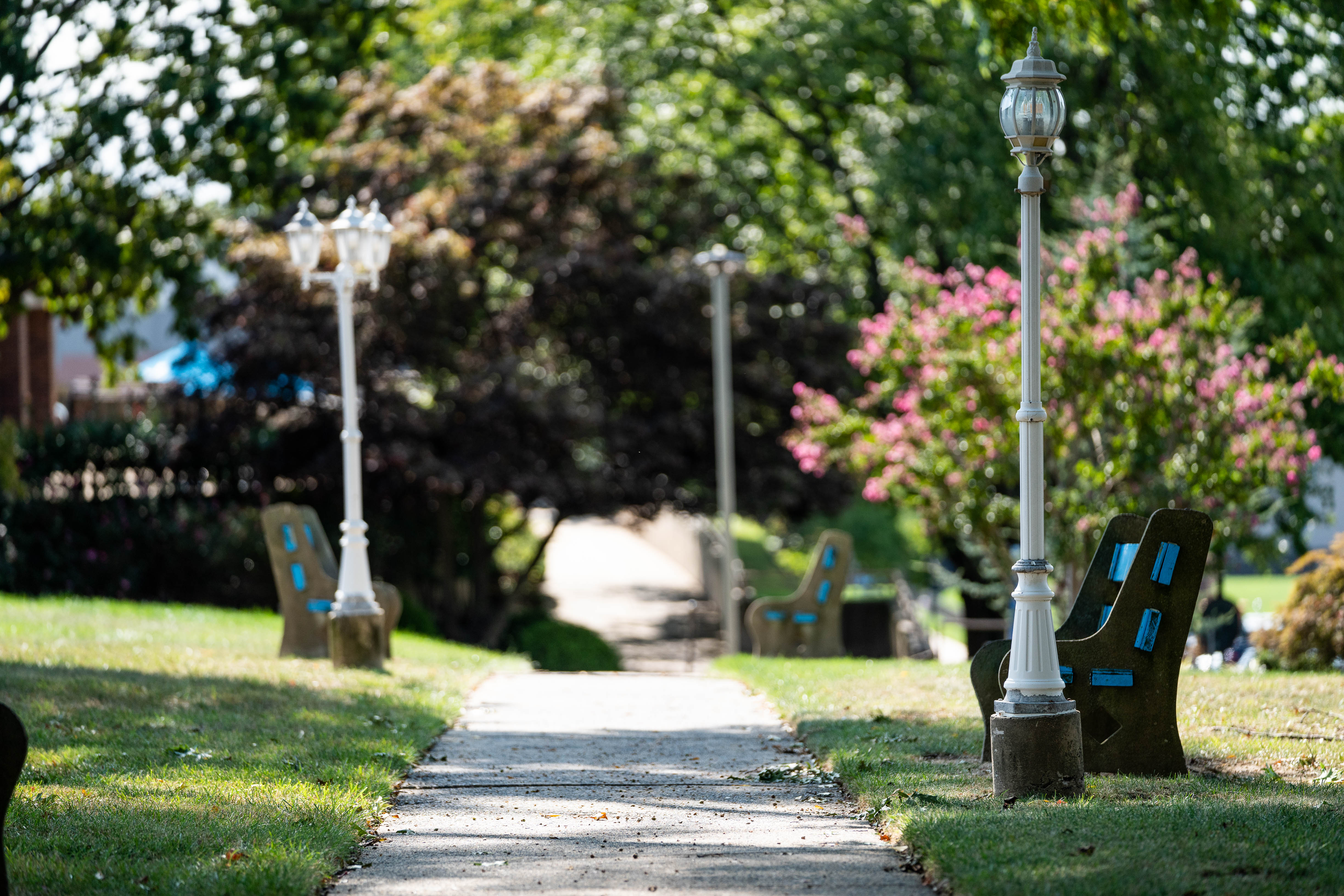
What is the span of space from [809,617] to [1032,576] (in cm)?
854

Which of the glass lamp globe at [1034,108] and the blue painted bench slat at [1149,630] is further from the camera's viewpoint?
the blue painted bench slat at [1149,630]

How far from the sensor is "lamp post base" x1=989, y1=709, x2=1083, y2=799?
6562 mm

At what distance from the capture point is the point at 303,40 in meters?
21.4

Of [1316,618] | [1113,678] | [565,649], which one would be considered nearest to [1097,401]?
[1316,618]

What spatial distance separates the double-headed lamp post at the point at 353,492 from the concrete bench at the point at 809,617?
14.2 ft

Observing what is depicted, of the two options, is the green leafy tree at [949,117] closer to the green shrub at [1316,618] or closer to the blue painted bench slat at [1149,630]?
the green shrub at [1316,618]

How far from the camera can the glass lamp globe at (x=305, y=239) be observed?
12.9m

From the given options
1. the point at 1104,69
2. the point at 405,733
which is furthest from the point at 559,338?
the point at 405,733

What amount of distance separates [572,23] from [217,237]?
738cm

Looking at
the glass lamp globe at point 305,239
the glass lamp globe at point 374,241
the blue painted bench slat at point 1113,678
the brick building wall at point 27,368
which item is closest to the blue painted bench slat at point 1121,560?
the blue painted bench slat at point 1113,678

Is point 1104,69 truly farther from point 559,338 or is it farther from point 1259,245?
point 559,338

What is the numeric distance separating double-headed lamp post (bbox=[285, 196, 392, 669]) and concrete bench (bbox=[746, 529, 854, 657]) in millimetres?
4317

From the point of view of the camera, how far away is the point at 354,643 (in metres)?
12.3

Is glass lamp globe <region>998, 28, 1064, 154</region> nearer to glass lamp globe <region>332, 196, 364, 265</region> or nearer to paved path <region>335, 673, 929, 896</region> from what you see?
paved path <region>335, 673, 929, 896</region>
